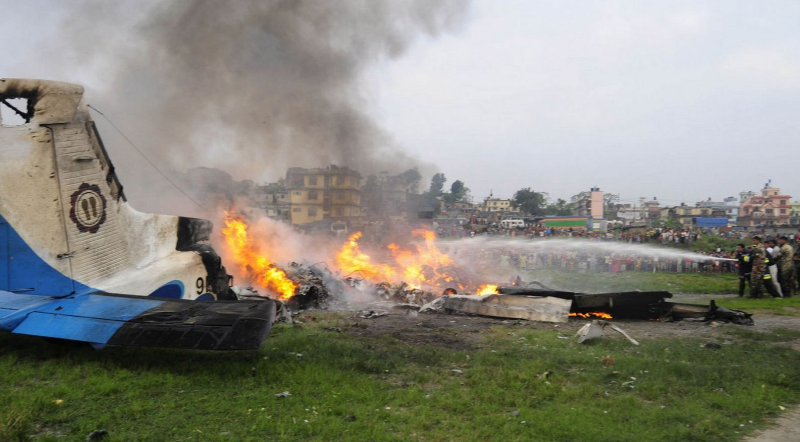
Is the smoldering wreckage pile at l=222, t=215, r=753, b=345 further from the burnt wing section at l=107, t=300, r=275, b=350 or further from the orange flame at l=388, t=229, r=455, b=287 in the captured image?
the burnt wing section at l=107, t=300, r=275, b=350

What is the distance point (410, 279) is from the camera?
66.4 feet

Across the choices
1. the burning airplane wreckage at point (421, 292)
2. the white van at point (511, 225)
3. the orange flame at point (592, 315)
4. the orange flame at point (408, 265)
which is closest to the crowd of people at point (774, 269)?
the burning airplane wreckage at point (421, 292)

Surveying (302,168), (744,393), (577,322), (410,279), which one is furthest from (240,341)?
(302,168)

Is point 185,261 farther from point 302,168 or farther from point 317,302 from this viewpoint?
point 302,168

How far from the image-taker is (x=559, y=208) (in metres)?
86.8

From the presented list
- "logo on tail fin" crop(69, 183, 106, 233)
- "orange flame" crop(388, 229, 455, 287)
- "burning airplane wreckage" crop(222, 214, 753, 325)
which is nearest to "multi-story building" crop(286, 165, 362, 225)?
"orange flame" crop(388, 229, 455, 287)

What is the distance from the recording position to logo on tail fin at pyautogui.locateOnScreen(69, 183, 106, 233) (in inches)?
287

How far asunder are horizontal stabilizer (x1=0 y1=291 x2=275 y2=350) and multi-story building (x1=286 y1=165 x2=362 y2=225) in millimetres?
21518

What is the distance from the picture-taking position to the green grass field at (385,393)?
4809mm

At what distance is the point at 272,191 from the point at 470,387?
39.7 meters

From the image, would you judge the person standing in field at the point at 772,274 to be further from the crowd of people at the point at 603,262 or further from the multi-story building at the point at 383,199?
the multi-story building at the point at 383,199

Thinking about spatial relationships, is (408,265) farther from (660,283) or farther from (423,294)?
(660,283)

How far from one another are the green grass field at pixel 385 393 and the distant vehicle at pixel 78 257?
64 centimetres

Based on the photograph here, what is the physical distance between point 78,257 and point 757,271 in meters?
19.8
